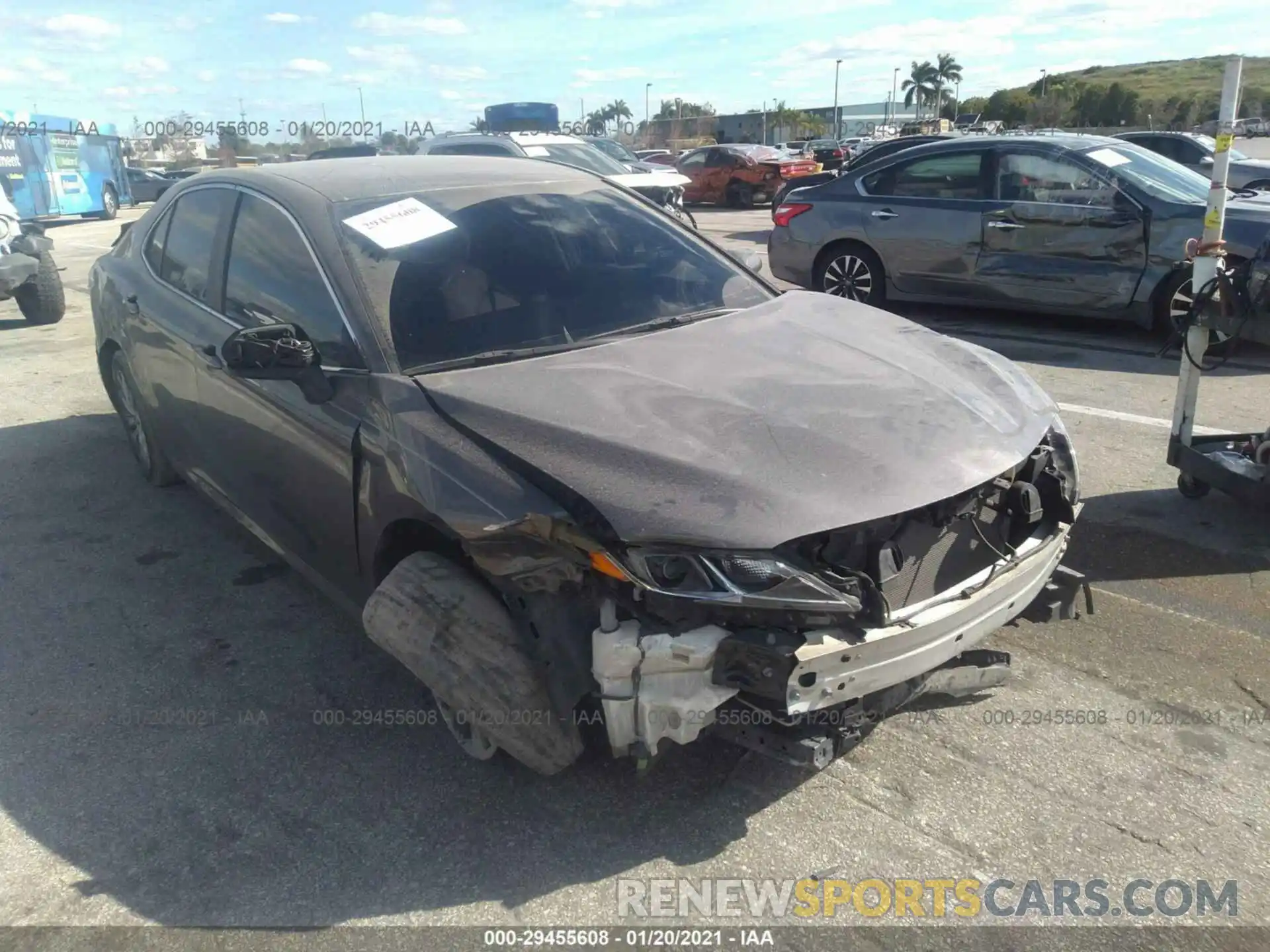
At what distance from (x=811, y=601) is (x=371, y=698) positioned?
1.71 metres

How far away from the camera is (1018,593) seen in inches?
113

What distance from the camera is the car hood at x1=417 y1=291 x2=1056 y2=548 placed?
2434 mm

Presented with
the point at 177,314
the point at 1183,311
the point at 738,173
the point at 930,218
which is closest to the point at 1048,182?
the point at 930,218

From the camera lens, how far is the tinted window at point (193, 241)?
13.5 feet

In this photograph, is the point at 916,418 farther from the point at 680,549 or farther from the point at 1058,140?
the point at 1058,140

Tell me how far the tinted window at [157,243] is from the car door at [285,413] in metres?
0.95

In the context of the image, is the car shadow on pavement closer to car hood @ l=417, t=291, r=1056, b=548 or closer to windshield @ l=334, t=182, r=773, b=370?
car hood @ l=417, t=291, r=1056, b=548

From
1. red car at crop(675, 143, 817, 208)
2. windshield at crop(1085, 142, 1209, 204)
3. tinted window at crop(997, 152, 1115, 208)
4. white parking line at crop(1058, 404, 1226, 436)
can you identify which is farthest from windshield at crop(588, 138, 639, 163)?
white parking line at crop(1058, 404, 1226, 436)

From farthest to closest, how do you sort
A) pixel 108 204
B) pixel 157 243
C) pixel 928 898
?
pixel 108 204 → pixel 157 243 → pixel 928 898

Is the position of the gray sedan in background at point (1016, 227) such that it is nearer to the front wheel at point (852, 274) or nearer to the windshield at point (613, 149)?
the front wheel at point (852, 274)

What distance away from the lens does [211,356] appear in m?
3.84

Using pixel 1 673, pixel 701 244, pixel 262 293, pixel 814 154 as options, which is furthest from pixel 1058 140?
pixel 814 154

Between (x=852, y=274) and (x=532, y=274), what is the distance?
631 centimetres

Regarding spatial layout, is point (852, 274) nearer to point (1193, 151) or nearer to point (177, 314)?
point (177, 314)
